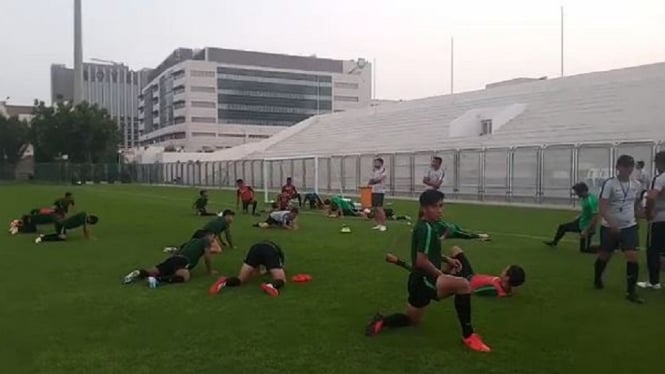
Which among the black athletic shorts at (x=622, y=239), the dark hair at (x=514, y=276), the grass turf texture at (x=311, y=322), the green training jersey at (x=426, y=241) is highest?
the green training jersey at (x=426, y=241)

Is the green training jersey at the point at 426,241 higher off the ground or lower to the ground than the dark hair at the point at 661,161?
lower

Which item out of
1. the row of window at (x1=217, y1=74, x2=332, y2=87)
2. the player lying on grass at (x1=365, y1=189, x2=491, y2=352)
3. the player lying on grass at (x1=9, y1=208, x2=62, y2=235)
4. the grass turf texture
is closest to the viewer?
the grass turf texture

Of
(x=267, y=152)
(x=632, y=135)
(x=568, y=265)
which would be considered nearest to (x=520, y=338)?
(x=568, y=265)

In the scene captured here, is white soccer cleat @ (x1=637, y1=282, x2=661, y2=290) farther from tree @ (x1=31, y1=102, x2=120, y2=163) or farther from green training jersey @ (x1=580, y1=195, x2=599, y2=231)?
tree @ (x1=31, y1=102, x2=120, y2=163)

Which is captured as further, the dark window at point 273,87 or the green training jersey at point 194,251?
the dark window at point 273,87

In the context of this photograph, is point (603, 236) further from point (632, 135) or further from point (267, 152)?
point (267, 152)

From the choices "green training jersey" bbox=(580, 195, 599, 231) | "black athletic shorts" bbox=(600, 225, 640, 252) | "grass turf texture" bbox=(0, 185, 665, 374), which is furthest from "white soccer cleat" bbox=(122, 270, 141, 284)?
"green training jersey" bbox=(580, 195, 599, 231)

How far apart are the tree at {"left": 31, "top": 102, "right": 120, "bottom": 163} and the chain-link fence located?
29.6 metres

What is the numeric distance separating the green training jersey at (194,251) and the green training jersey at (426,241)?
5115 millimetres

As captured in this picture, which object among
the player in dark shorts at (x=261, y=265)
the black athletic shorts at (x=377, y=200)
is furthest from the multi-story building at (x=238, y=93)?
the player in dark shorts at (x=261, y=265)

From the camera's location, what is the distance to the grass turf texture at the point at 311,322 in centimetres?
627

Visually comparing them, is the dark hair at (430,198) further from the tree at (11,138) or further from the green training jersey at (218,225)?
the tree at (11,138)

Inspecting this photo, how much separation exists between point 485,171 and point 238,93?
118m

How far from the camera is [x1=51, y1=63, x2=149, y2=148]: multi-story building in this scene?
17550 centimetres
